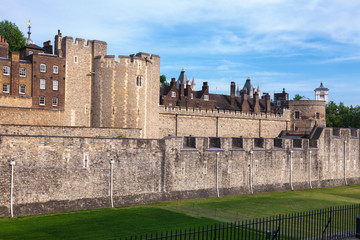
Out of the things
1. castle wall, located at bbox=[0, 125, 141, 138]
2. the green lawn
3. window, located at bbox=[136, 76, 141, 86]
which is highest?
window, located at bbox=[136, 76, 141, 86]

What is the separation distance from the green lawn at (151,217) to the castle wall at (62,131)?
32.8 feet

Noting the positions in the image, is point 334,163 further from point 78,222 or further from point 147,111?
point 78,222

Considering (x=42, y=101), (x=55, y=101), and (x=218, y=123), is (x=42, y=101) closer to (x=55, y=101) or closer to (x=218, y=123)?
(x=55, y=101)

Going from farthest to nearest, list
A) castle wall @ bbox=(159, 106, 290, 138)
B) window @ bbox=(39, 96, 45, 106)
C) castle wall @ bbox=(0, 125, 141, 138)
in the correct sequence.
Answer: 1. castle wall @ bbox=(159, 106, 290, 138)
2. window @ bbox=(39, 96, 45, 106)
3. castle wall @ bbox=(0, 125, 141, 138)

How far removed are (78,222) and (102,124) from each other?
2230 centimetres

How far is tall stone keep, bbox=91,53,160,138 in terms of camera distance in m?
40.6

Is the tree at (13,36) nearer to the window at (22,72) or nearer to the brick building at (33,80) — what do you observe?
the brick building at (33,80)

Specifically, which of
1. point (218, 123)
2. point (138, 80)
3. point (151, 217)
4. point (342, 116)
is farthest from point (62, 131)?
point (342, 116)

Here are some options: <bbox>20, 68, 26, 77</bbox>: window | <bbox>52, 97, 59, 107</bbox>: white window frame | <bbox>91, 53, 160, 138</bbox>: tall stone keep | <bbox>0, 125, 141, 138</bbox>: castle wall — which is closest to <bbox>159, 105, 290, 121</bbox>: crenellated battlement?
<bbox>91, 53, 160, 138</bbox>: tall stone keep

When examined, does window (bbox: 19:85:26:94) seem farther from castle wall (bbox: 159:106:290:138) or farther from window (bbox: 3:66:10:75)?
castle wall (bbox: 159:106:290:138)

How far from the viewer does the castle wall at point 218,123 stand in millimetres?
50000

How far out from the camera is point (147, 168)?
25672 mm

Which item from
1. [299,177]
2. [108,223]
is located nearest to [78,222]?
[108,223]

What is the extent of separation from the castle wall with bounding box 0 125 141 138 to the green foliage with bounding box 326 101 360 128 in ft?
198
